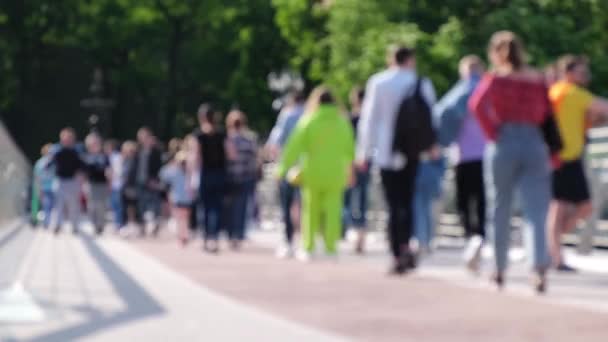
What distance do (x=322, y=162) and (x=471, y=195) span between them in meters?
3.26

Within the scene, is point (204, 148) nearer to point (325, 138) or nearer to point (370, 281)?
point (325, 138)

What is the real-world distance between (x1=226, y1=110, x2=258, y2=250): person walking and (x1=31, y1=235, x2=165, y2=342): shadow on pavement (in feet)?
19.4

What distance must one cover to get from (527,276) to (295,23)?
5084cm

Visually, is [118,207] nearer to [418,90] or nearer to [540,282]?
[418,90]

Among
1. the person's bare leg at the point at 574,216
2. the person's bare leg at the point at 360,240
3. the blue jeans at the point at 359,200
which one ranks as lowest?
the person's bare leg at the point at 360,240

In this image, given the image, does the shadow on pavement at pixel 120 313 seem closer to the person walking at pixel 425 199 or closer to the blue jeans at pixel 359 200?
the person walking at pixel 425 199

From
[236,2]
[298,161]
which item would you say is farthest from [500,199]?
[236,2]

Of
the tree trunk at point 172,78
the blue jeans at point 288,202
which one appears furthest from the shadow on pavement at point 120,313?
the tree trunk at point 172,78

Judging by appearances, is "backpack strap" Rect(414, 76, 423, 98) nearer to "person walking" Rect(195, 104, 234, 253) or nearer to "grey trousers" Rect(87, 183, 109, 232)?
"person walking" Rect(195, 104, 234, 253)

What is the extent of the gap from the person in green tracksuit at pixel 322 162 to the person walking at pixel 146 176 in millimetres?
10717

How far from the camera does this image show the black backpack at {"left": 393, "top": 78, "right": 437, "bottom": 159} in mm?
14648

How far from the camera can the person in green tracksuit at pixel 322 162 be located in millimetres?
18172

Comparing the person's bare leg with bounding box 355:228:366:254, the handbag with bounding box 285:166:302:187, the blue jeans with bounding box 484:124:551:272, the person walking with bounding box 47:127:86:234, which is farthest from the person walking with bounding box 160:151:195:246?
the blue jeans with bounding box 484:124:551:272

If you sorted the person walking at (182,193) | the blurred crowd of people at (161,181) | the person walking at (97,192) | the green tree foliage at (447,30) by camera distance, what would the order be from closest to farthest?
the blurred crowd of people at (161,181) → the person walking at (182,193) → the person walking at (97,192) → the green tree foliage at (447,30)
